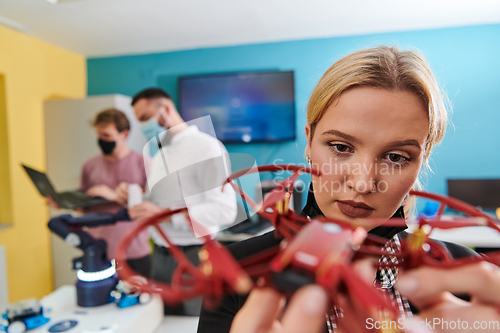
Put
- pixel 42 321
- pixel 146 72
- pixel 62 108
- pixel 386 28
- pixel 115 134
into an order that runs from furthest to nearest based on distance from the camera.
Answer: pixel 146 72 < pixel 62 108 < pixel 386 28 < pixel 115 134 < pixel 42 321

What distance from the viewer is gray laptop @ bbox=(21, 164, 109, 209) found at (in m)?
1.33

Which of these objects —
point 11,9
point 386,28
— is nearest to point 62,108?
point 11,9

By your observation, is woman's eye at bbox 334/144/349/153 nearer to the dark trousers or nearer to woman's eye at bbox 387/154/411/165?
woman's eye at bbox 387/154/411/165

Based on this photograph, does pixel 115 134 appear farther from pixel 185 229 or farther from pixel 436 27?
pixel 436 27

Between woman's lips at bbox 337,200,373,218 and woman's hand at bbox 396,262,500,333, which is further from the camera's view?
woman's lips at bbox 337,200,373,218

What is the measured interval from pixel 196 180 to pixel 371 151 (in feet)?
0.80

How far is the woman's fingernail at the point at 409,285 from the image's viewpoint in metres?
0.22

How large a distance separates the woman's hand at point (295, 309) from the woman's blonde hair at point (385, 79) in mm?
314

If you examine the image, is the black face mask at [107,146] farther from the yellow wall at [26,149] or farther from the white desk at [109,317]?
the white desk at [109,317]

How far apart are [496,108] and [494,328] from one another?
8.76 ft

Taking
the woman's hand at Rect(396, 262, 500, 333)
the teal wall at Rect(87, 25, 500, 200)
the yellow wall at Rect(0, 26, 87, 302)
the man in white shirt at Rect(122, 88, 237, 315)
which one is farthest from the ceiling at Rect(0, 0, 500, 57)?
the woman's hand at Rect(396, 262, 500, 333)

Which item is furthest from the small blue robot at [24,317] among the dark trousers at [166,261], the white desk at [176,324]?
the dark trousers at [166,261]

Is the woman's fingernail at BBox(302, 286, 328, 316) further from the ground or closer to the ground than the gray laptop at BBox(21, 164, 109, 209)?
further from the ground

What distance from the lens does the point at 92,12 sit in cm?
213
